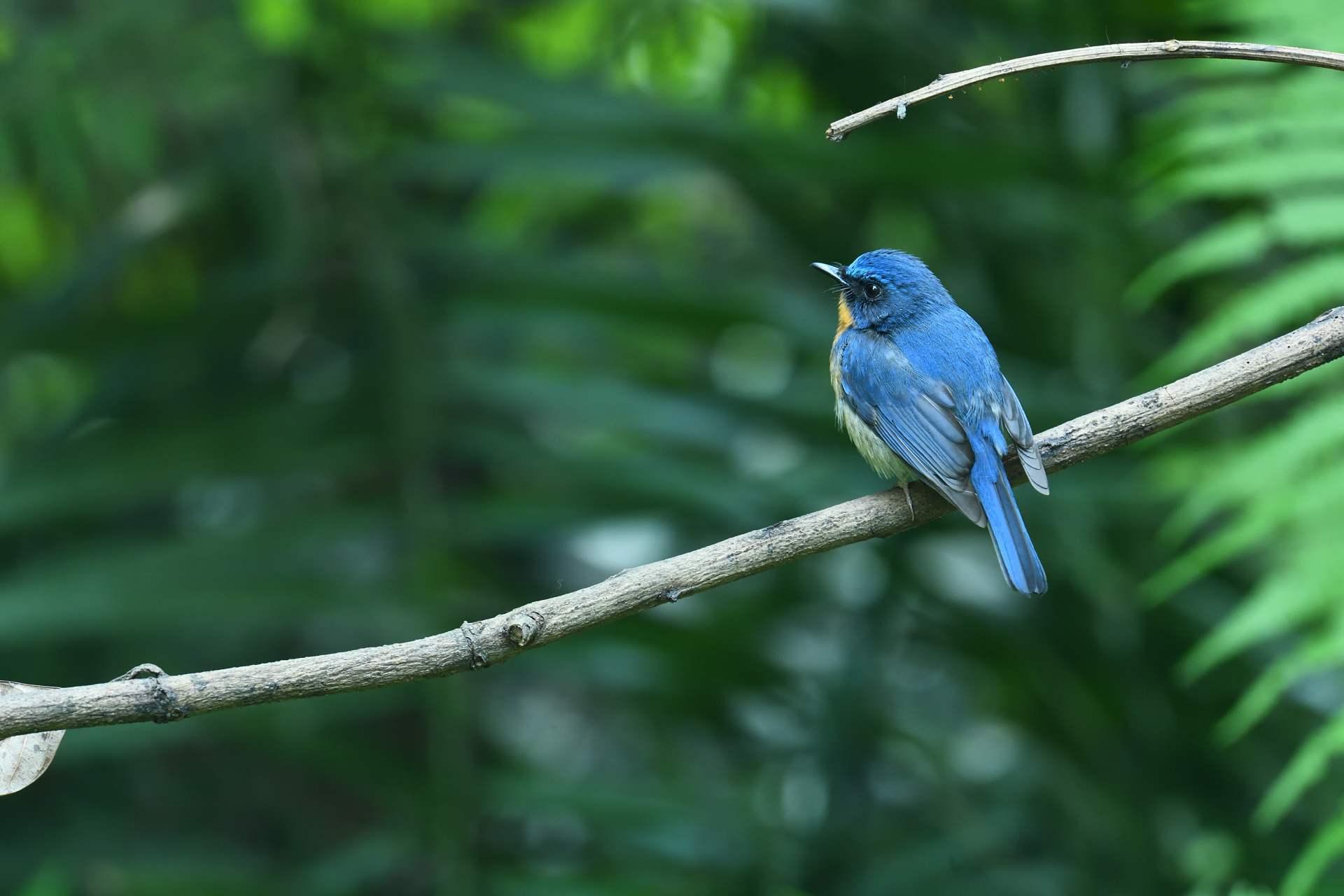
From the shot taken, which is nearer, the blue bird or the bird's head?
the blue bird

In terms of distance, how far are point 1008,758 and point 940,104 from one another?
198cm

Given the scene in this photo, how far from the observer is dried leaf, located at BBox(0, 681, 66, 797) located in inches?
51.3

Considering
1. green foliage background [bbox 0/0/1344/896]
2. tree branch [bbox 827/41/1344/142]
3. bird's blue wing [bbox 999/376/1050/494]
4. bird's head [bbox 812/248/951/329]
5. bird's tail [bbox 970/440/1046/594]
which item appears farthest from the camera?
green foliage background [bbox 0/0/1344/896]

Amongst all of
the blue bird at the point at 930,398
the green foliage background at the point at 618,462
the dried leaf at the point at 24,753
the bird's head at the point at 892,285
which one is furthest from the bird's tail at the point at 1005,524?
the dried leaf at the point at 24,753

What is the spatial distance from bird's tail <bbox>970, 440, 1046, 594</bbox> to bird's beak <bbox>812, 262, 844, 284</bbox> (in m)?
0.48

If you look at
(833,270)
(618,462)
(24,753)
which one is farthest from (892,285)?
(24,753)

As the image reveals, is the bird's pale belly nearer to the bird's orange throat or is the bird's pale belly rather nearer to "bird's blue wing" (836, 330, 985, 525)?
"bird's blue wing" (836, 330, 985, 525)

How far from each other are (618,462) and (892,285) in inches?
32.9

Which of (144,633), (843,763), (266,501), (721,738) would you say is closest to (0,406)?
(266,501)

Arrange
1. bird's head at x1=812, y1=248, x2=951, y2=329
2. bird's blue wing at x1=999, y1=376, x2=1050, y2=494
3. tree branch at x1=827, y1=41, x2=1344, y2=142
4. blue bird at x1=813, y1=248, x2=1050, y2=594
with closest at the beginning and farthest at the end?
tree branch at x1=827, y1=41, x2=1344, y2=142 → bird's blue wing at x1=999, y1=376, x2=1050, y2=494 → blue bird at x1=813, y1=248, x2=1050, y2=594 → bird's head at x1=812, y1=248, x2=951, y2=329

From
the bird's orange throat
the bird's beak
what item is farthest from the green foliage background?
the bird's beak

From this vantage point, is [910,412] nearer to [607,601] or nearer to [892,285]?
[892,285]

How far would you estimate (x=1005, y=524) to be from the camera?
2066 millimetres

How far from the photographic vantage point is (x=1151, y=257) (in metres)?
3.54
